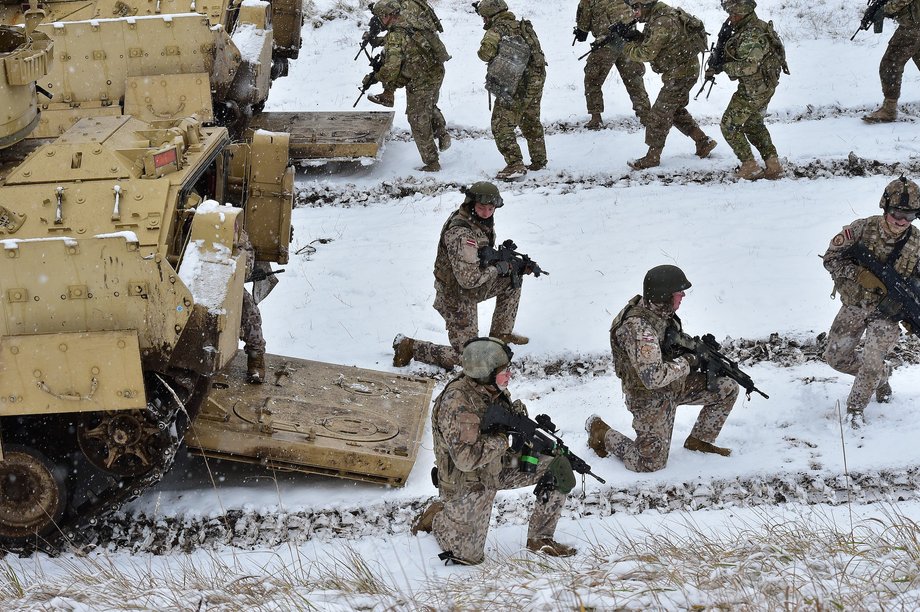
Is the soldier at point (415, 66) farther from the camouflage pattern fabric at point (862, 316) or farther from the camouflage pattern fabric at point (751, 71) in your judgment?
the camouflage pattern fabric at point (862, 316)

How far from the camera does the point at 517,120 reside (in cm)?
1157

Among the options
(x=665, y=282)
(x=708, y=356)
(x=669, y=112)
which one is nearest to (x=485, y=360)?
(x=665, y=282)

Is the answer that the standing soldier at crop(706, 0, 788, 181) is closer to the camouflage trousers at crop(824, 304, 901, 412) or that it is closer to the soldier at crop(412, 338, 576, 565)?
the camouflage trousers at crop(824, 304, 901, 412)

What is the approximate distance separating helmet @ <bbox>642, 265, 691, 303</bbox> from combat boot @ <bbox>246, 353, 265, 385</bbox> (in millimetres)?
2969

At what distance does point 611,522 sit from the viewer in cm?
615

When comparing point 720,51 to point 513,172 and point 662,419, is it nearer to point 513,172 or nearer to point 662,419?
point 513,172

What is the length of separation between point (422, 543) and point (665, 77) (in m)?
6.93

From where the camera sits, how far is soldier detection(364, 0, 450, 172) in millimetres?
11570

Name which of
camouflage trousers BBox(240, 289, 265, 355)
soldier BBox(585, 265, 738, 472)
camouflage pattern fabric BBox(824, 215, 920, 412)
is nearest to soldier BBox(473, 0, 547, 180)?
camouflage trousers BBox(240, 289, 265, 355)

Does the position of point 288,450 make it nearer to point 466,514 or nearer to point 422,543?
point 422,543

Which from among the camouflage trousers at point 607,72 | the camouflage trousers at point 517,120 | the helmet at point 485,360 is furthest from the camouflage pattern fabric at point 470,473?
the camouflage trousers at point 607,72

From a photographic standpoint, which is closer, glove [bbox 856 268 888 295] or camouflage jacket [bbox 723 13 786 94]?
glove [bbox 856 268 888 295]

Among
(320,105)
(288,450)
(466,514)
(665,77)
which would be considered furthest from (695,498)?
(320,105)

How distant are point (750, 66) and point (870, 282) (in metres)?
4.16
